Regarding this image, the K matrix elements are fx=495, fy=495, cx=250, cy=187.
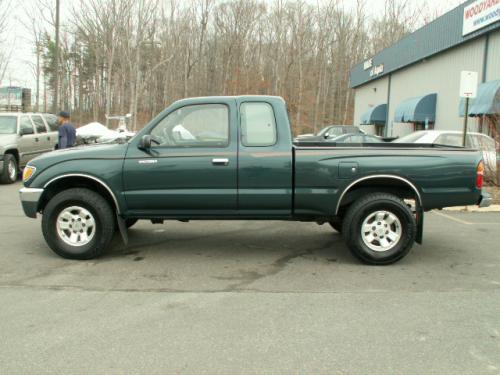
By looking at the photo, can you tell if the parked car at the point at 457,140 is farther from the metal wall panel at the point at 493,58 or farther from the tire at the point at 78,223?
the tire at the point at 78,223

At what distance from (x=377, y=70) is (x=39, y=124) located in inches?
997

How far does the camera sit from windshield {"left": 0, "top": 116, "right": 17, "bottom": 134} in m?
13.5

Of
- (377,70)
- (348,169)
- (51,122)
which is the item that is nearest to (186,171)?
(348,169)

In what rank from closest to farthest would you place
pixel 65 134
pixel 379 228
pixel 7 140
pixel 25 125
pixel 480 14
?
pixel 379 228 → pixel 65 134 → pixel 7 140 → pixel 25 125 → pixel 480 14

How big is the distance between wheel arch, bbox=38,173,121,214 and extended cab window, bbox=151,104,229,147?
34.1 inches

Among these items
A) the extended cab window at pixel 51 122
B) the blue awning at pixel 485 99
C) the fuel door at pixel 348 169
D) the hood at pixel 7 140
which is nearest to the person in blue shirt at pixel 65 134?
the hood at pixel 7 140

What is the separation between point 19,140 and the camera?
13461 mm

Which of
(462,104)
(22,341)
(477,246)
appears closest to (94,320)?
(22,341)

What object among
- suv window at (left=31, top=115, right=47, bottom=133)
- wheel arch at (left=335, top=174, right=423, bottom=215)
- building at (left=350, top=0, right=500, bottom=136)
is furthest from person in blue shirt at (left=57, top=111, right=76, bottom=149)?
building at (left=350, top=0, right=500, bottom=136)

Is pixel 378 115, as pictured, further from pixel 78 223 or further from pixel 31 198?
pixel 31 198

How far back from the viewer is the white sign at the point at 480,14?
17372 mm

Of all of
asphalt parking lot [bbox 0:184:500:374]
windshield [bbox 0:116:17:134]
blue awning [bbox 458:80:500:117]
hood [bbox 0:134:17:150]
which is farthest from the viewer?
blue awning [bbox 458:80:500:117]

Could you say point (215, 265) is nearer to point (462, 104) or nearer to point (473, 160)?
point (473, 160)

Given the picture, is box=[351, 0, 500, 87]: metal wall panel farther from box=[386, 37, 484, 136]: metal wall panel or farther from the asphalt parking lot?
the asphalt parking lot
